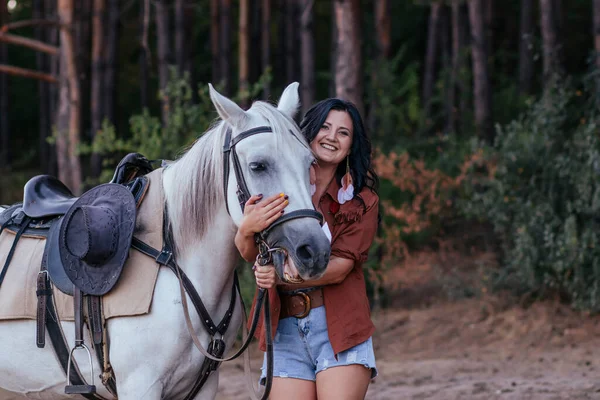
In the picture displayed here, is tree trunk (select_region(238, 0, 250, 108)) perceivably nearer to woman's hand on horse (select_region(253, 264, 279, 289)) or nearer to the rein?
the rein

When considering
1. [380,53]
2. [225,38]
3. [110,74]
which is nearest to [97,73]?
[110,74]

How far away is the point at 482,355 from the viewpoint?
24.4 ft

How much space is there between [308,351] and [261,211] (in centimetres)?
69

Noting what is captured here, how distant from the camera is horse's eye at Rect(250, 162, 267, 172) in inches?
112

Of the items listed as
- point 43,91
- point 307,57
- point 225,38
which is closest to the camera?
A: point 307,57

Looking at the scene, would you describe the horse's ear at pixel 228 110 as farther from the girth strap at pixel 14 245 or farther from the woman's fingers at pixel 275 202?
the girth strap at pixel 14 245

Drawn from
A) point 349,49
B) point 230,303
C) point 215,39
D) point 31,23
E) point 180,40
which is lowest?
point 230,303

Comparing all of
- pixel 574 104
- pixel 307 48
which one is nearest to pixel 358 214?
pixel 574 104

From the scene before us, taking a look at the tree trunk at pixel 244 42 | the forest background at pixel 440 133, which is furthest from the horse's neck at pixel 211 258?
the tree trunk at pixel 244 42

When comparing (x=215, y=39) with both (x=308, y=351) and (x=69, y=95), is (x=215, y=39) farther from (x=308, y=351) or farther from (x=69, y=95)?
(x=308, y=351)

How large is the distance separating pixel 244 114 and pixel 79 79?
28.4 feet

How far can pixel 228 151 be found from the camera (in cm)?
296

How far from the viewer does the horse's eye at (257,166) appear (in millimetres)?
2840

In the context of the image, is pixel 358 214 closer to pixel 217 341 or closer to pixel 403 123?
pixel 217 341
